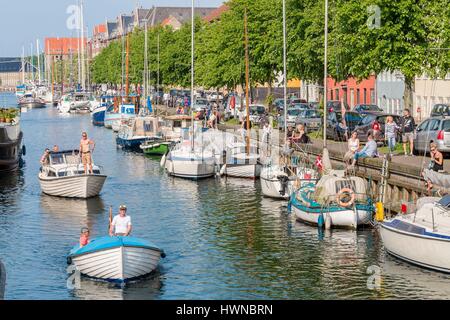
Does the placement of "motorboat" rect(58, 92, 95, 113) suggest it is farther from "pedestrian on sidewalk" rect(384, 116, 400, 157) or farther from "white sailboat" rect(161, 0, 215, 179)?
"pedestrian on sidewalk" rect(384, 116, 400, 157)

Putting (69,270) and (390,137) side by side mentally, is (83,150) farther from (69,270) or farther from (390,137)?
(69,270)

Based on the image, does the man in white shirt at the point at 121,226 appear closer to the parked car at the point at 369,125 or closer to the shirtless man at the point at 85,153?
the shirtless man at the point at 85,153

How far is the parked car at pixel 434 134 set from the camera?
47531mm

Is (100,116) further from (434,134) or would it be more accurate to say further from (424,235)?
(424,235)

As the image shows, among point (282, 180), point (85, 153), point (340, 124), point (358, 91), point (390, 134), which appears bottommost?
point (282, 180)

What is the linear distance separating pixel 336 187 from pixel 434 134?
24.1 feet

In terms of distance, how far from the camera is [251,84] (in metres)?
90.8

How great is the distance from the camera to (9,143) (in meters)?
68.4

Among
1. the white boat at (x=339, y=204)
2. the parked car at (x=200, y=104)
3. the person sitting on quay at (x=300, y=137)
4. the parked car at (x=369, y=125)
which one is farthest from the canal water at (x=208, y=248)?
the parked car at (x=200, y=104)

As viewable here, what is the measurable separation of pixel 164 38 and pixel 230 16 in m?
50.0

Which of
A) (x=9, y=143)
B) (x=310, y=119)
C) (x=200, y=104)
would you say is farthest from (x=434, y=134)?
(x=200, y=104)

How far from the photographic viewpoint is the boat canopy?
42.8 m

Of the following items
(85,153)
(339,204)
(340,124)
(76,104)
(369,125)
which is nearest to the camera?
(339,204)
